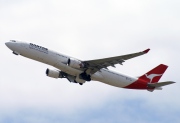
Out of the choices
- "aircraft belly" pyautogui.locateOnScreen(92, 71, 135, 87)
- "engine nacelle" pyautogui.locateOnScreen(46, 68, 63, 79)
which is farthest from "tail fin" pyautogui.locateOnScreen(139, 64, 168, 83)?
"engine nacelle" pyautogui.locateOnScreen(46, 68, 63, 79)

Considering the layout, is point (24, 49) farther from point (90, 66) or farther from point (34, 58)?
point (90, 66)

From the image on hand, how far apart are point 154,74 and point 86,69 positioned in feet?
40.1

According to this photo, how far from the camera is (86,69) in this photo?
75000mm

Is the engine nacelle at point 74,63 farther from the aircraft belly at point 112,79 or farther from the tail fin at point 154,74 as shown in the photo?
the tail fin at point 154,74

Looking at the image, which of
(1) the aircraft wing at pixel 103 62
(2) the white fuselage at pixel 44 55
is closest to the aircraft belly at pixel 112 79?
(2) the white fuselage at pixel 44 55

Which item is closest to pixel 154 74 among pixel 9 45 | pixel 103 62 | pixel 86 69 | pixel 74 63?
pixel 103 62

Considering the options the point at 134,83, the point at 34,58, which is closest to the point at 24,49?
the point at 34,58

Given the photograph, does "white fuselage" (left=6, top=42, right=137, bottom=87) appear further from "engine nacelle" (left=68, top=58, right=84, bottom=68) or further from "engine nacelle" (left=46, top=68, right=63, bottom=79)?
"engine nacelle" (left=46, top=68, right=63, bottom=79)

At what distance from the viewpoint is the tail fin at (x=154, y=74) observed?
80938 mm

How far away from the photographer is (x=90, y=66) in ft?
246

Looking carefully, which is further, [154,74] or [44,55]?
[154,74]

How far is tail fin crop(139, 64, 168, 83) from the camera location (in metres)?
80.9

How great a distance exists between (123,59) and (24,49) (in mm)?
12758

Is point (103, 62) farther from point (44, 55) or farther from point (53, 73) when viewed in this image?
point (53, 73)
